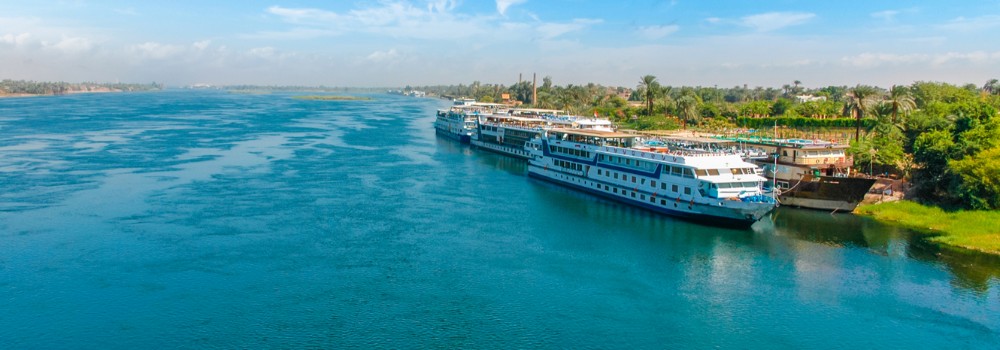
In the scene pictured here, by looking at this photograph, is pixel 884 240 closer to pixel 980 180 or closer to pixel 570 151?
pixel 980 180

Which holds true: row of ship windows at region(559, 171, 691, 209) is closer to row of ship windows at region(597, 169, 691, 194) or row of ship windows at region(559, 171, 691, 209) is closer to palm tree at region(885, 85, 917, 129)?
row of ship windows at region(597, 169, 691, 194)

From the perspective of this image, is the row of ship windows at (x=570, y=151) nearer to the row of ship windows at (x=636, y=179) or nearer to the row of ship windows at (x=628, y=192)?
the row of ship windows at (x=628, y=192)

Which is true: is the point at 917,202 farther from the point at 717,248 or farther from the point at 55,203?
the point at 55,203

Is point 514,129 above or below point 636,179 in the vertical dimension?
above

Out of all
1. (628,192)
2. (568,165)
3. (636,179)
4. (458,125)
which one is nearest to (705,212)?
(636,179)

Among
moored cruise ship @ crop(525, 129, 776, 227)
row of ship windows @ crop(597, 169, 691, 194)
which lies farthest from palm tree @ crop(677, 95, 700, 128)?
row of ship windows @ crop(597, 169, 691, 194)
